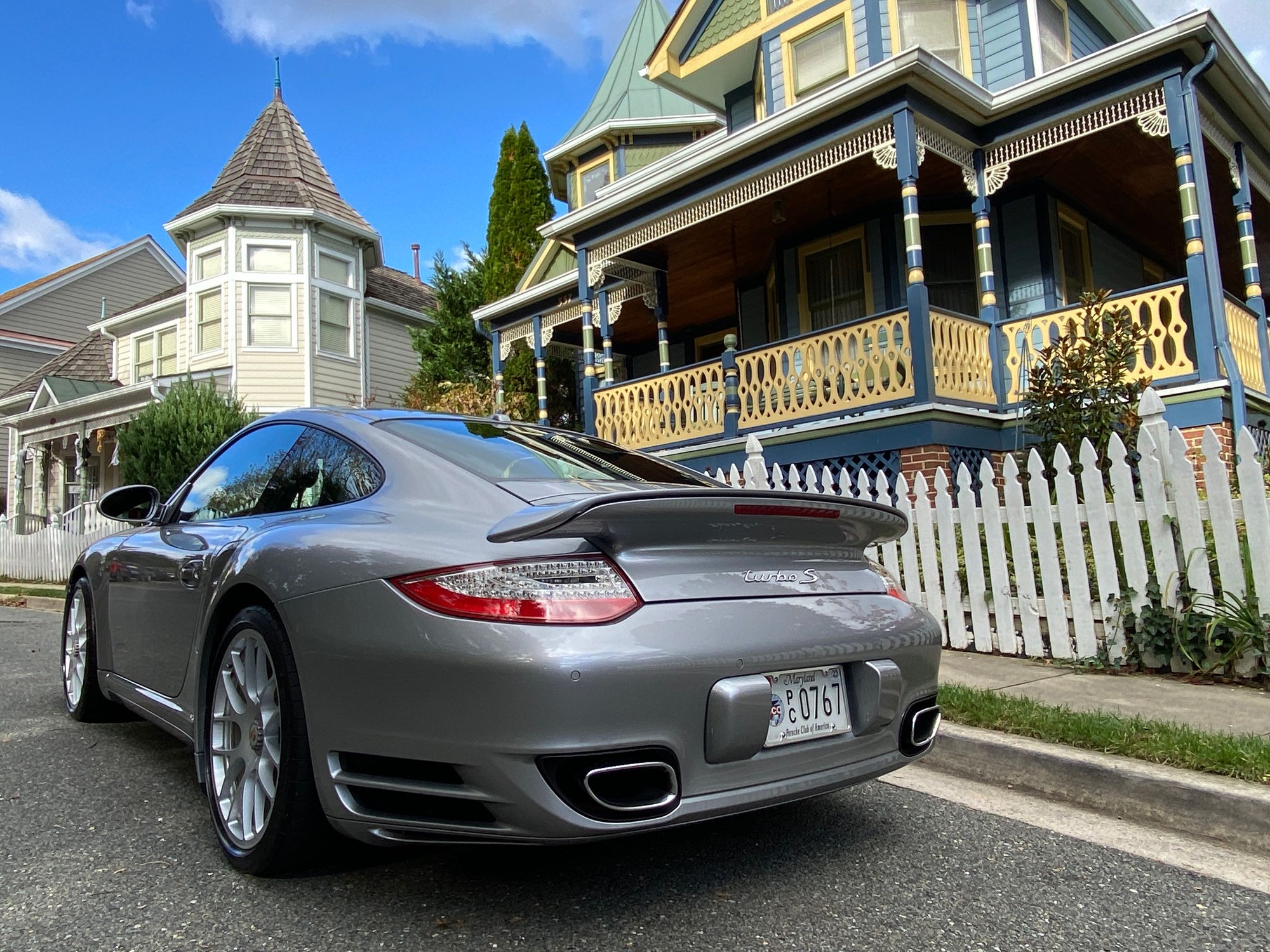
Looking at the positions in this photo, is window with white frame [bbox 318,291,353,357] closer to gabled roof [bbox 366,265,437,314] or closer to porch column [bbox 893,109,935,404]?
gabled roof [bbox 366,265,437,314]

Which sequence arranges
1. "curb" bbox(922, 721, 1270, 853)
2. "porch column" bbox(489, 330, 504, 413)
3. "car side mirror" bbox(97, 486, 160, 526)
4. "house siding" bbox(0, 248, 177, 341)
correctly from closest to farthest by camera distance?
"curb" bbox(922, 721, 1270, 853)
"car side mirror" bbox(97, 486, 160, 526)
"porch column" bbox(489, 330, 504, 413)
"house siding" bbox(0, 248, 177, 341)

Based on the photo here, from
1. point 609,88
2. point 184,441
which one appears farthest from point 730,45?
point 184,441

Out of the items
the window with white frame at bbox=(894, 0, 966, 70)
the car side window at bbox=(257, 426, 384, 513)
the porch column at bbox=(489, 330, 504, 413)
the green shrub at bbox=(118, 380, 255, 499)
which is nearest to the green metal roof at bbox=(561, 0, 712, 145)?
the porch column at bbox=(489, 330, 504, 413)

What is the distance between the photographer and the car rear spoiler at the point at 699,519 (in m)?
2.13

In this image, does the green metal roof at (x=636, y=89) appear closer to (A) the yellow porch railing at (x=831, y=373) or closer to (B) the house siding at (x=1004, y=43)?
(B) the house siding at (x=1004, y=43)

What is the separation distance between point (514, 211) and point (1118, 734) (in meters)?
20.8

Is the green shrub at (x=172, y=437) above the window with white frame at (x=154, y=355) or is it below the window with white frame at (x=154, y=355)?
below

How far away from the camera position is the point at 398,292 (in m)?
25.1

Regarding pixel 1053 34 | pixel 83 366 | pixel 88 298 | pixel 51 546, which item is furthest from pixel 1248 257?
pixel 88 298

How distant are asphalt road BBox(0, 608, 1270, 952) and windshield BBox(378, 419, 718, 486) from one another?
1.10m

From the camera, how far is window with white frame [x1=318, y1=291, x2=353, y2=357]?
21.6m

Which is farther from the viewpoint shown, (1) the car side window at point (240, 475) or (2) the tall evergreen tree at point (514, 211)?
(2) the tall evergreen tree at point (514, 211)

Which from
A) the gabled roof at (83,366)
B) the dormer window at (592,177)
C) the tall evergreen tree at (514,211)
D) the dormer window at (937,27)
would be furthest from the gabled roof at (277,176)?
the dormer window at (937,27)

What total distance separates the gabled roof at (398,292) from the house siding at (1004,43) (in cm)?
1465
